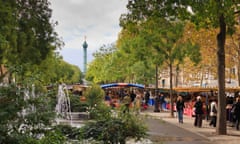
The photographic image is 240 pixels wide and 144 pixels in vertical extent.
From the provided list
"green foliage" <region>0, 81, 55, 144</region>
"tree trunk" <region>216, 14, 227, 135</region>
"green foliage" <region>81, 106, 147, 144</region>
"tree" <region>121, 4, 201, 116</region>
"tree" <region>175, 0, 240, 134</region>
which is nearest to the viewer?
"green foliage" <region>0, 81, 55, 144</region>

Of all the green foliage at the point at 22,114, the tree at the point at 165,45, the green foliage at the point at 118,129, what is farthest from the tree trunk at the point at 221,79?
the green foliage at the point at 22,114

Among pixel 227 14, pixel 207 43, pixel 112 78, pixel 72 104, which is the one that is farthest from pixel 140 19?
pixel 112 78

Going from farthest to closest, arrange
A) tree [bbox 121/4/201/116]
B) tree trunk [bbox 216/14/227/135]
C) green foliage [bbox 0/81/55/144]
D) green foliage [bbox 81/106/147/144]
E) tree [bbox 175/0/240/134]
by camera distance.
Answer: tree [bbox 121/4/201/116] → tree trunk [bbox 216/14/227/135] → tree [bbox 175/0/240/134] → green foliage [bbox 81/106/147/144] → green foliage [bbox 0/81/55/144]

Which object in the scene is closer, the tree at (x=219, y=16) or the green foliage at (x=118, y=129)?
the green foliage at (x=118, y=129)

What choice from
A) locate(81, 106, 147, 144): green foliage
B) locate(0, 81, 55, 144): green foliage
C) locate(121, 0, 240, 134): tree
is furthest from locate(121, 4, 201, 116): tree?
locate(0, 81, 55, 144): green foliage

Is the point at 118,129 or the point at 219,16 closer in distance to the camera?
the point at 118,129

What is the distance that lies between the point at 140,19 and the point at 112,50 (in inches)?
2206

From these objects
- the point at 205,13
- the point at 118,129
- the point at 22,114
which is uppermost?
the point at 205,13

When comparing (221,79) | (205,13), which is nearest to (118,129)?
(205,13)

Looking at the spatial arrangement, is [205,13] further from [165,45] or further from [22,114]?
[165,45]

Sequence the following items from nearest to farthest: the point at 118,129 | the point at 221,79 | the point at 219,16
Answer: the point at 118,129
the point at 219,16
the point at 221,79

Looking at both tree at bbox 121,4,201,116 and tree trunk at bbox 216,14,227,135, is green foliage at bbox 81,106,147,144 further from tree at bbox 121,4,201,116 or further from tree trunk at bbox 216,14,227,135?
tree at bbox 121,4,201,116

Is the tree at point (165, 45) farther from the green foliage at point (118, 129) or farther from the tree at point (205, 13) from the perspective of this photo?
the green foliage at point (118, 129)

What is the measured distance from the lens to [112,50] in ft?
245
